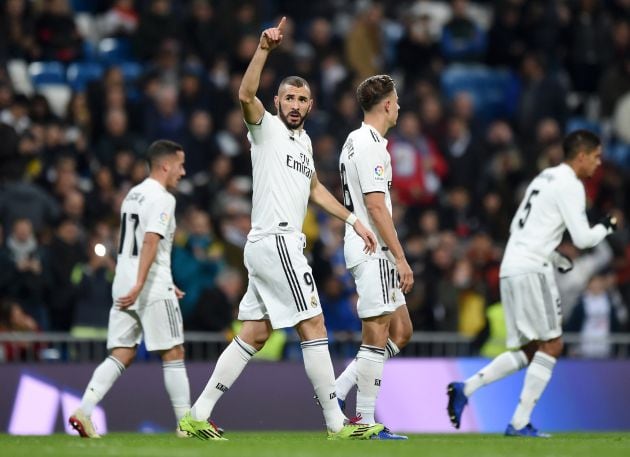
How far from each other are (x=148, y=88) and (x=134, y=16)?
6.54 feet

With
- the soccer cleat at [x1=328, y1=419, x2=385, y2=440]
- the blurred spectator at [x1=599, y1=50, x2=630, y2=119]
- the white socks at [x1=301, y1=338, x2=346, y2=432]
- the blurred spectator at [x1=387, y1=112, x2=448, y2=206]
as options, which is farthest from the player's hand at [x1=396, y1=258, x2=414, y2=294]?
the blurred spectator at [x1=599, y1=50, x2=630, y2=119]

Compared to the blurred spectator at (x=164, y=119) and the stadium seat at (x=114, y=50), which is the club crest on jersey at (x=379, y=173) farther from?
the stadium seat at (x=114, y=50)

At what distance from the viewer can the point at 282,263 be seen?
10.7 meters

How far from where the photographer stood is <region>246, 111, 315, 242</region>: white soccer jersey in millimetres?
10789

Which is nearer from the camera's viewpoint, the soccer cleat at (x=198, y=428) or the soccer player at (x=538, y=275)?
the soccer cleat at (x=198, y=428)

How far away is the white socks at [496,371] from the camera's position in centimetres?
1268

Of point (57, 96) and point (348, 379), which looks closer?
point (348, 379)

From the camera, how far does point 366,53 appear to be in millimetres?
21875

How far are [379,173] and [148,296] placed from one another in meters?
2.43

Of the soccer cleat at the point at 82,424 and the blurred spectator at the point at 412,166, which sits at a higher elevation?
the blurred spectator at the point at 412,166

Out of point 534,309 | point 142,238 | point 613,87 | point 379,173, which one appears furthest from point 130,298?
point 613,87

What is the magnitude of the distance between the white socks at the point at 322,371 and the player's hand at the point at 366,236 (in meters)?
0.79

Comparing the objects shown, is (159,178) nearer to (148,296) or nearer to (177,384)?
(148,296)

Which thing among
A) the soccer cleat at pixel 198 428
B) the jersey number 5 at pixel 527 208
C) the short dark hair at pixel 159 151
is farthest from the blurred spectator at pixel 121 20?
the soccer cleat at pixel 198 428
